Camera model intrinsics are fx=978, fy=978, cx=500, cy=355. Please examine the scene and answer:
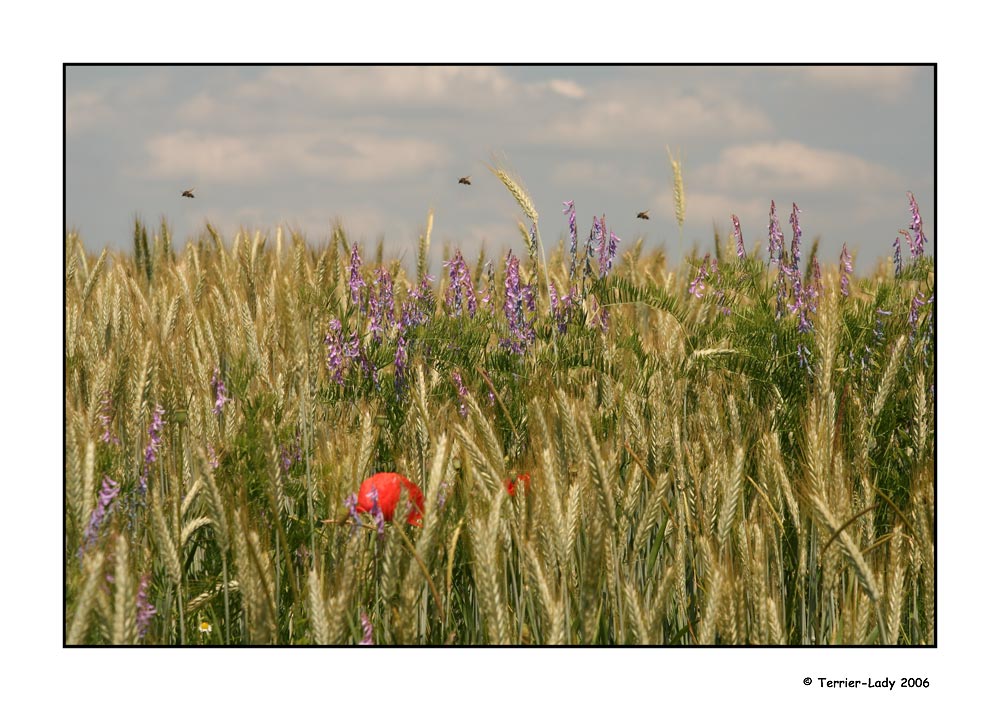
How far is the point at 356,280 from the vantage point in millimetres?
2961

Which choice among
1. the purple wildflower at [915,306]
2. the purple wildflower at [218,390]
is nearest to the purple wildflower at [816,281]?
the purple wildflower at [915,306]

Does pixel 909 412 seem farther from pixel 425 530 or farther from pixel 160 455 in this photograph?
pixel 160 455

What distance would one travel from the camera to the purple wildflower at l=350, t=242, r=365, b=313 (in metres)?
2.94

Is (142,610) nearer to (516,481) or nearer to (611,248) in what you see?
(516,481)

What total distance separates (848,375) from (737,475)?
3.20 feet

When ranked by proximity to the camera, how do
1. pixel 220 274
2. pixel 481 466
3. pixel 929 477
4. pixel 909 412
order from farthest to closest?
pixel 220 274 → pixel 909 412 → pixel 929 477 → pixel 481 466

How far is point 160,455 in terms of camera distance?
2256 millimetres

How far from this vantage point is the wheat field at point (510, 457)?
5.20ft

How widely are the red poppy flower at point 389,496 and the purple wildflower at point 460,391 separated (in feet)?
1.67

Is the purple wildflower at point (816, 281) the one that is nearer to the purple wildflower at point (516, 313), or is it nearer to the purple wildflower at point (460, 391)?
the purple wildflower at point (516, 313)

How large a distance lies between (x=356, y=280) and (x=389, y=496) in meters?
1.15

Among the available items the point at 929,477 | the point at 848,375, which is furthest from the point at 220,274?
the point at 929,477

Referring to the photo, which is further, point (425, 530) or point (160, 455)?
point (160, 455)

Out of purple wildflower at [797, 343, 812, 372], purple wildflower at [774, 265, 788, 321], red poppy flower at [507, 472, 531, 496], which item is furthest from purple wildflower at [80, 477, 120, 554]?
purple wildflower at [774, 265, 788, 321]
